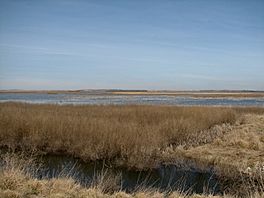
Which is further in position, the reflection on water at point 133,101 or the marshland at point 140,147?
the reflection on water at point 133,101

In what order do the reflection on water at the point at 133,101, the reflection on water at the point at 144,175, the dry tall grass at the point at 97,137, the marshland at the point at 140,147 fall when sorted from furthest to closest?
the reflection on water at the point at 133,101 → the dry tall grass at the point at 97,137 → the marshland at the point at 140,147 → the reflection on water at the point at 144,175

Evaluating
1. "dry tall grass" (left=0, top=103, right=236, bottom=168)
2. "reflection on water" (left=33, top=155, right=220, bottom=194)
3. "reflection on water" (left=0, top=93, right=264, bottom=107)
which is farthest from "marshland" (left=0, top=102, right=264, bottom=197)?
"reflection on water" (left=0, top=93, right=264, bottom=107)

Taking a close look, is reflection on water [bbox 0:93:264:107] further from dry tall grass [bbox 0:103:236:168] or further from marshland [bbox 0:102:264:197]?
marshland [bbox 0:102:264:197]

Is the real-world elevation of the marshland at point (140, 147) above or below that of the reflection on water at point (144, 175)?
above

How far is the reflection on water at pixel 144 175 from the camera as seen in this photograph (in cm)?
844

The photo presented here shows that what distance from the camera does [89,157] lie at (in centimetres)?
1095

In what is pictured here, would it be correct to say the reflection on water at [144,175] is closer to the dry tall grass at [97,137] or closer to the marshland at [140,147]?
the marshland at [140,147]

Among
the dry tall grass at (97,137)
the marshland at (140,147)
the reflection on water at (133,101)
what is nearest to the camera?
A: the marshland at (140,147)

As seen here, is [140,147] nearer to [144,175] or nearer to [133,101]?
[144,175]

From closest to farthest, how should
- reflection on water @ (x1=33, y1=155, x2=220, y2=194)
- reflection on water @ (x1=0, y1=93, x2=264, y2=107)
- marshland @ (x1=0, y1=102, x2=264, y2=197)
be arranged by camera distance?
reflection on water @ (x1=33, y1=155, x2=220, y2=194) < marshland @ (x1=0, y1=102, x2=264, y2=197) < reflection on water @ (x1=0, y1=93, x2=264, y2=107)

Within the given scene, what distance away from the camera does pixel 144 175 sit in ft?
31.5

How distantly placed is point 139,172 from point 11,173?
4671 millimetres

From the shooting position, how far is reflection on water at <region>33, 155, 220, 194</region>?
27.7 ft

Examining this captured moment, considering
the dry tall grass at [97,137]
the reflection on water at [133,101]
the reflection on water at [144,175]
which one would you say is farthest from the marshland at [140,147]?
the reflection on water at [133,101]
